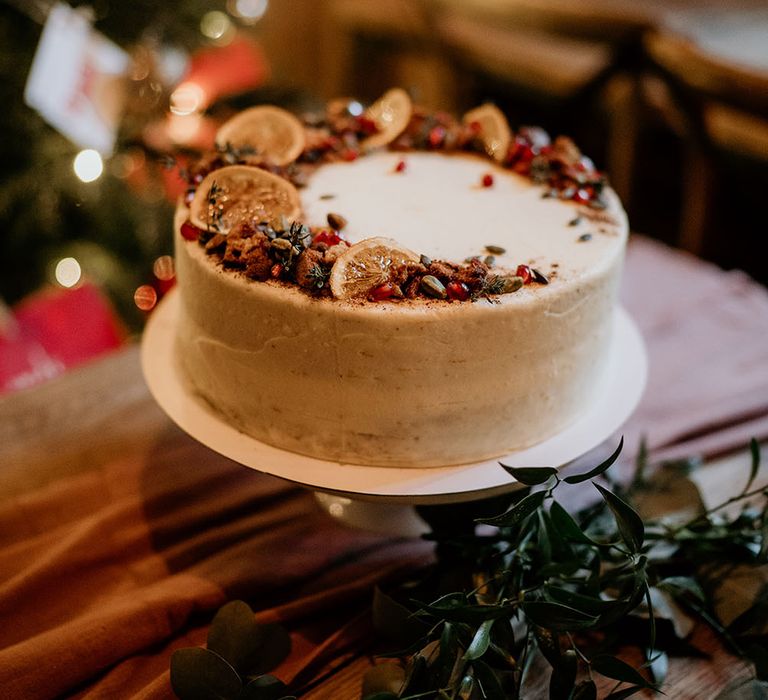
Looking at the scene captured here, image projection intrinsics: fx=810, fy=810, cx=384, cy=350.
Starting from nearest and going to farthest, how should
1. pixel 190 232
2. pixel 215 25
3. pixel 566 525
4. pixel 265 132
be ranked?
pixel 566 525, pixel 190 232, pixel 265 132, pixel 215 25

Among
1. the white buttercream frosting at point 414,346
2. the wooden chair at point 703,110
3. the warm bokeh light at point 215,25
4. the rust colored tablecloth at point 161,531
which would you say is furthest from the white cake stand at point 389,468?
the wooden chair at point 703,110

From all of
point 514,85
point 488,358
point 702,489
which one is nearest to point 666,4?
point 514,85

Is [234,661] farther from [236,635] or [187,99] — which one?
[187,99]

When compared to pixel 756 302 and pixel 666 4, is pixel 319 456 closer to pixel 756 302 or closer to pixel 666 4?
pixel 756 302

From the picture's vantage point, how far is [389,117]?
1.80 meters

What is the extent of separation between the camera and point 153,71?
2.46m

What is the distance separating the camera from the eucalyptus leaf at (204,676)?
3.71ft

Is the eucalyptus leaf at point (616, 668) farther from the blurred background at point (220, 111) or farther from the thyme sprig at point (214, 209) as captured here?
the blurred background at point (220, 111)

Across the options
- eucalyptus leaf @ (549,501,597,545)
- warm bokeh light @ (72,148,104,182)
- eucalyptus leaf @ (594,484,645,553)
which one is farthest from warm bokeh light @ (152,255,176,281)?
eucalyptus leaf @ (594,484,645,553)

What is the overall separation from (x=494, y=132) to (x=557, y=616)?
3.46 feet

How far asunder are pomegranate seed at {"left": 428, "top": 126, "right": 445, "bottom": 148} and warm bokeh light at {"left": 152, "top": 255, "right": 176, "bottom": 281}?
1216 mm

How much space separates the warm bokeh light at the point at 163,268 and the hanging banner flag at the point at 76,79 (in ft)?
1.59

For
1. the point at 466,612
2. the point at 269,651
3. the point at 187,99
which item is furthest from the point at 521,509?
the point at 187,99

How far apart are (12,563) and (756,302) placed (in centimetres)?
191
